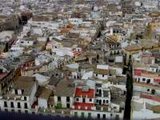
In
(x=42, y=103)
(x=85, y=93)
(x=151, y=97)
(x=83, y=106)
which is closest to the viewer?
(x=83, y=106)

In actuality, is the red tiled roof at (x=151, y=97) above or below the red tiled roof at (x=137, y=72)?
below

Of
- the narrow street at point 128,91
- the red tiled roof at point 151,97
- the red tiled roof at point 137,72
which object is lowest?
the narrow street at point 128,91

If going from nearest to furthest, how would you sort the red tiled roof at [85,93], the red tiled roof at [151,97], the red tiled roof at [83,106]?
the red tiled roof at [83,106] < the red tiled roof at [85,93] < the red tiled roof at [151,97]

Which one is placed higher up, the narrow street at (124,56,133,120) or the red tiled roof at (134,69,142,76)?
the red tiled roof at (134,69,142,76)

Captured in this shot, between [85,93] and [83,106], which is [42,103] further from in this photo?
[85,93]

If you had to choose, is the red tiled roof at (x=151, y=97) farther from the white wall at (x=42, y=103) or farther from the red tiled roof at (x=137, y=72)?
the white wall at (x=42, y=103)

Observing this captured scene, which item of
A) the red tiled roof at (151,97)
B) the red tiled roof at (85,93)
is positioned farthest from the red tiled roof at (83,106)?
the red tiled roof at (151,97)

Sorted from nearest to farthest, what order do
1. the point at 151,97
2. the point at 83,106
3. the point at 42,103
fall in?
the point at 83,106 < the point at 42,103 < the point at 151,97

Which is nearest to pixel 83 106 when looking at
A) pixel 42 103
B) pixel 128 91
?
pixel 42 103

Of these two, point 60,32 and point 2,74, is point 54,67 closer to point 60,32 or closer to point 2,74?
point 2,74

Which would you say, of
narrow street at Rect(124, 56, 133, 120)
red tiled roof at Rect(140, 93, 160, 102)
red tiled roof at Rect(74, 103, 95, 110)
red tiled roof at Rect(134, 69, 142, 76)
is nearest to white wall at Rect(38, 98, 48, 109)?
red tiled roof at Rect(74, 103, 95, 110)

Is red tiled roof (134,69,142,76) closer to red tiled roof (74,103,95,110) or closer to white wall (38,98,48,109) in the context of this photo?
red tiled roof (74,103,95,110)
